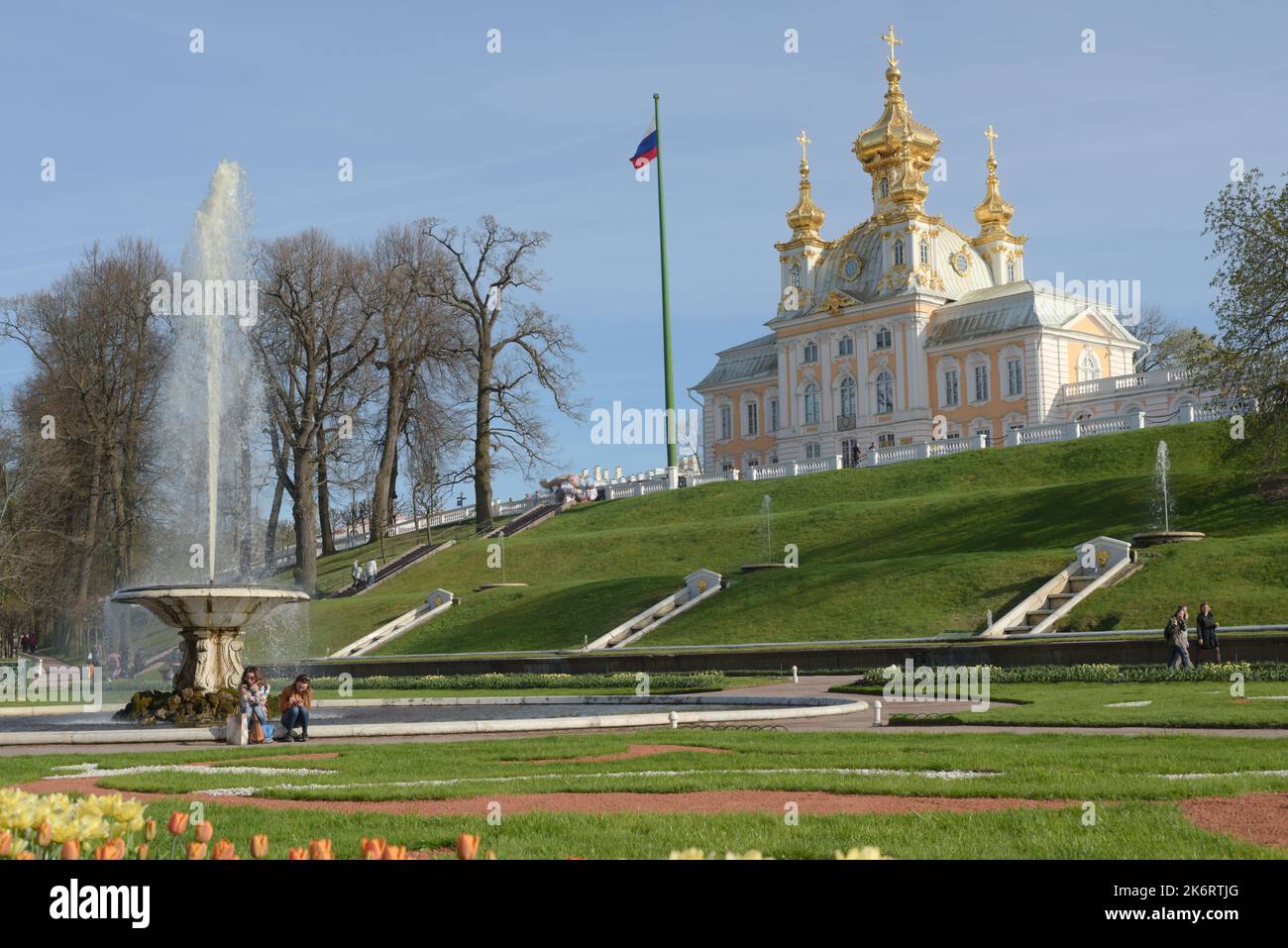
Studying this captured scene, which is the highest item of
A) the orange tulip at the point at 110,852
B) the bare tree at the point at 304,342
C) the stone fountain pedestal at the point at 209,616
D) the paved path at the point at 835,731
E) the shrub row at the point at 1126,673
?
the bare tree at the point at 304,342

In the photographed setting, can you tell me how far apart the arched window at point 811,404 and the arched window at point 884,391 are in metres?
4.18

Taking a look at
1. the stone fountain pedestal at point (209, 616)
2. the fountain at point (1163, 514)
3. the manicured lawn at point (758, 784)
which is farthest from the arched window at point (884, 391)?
the manicured lawn at point (758, 784)

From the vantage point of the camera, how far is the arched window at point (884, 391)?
78938mm

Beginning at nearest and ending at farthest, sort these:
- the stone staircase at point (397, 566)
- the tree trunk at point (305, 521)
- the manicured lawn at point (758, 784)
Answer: the manicured lawn at point (758, 784)
the tree trunk at point (305, 521)
the stone staircase at point (397, 566)

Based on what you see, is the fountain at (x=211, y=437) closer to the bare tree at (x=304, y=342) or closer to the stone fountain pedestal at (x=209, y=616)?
the stone fountain pedestal at (x=209, y=616)

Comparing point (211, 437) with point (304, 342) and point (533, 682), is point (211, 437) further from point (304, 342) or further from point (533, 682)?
point (304, 342)

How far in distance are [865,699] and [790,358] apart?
62176 millimetres

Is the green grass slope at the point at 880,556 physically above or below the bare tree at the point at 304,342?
below

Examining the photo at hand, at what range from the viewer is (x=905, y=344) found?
258ft

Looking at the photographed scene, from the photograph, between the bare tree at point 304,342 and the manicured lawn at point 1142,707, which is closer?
the manicured lawn at point 1142,707

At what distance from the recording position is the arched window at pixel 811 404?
8262cm

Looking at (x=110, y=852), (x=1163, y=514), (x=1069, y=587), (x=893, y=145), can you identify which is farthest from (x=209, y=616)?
(x=893, y=145)

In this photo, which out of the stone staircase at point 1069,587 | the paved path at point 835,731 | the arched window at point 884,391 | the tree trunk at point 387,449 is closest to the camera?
the paved path at point 835,731
